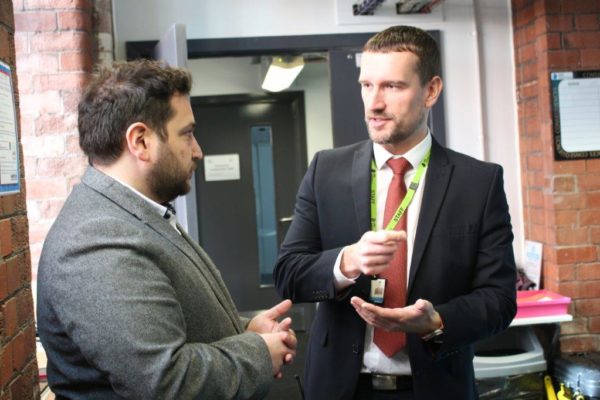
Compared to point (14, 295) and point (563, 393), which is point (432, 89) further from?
point (563, 393)

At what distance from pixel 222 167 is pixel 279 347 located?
4.51 meters

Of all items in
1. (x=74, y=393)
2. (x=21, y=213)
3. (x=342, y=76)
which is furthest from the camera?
(x=342, y=76)

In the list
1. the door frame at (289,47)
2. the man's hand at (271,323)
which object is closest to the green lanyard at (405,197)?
the man's hand at (271,323)

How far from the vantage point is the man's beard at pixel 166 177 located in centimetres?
129

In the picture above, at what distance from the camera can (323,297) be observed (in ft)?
5.33

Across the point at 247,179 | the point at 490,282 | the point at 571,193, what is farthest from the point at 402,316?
the point at 247,179

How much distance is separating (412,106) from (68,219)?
908 millimetres

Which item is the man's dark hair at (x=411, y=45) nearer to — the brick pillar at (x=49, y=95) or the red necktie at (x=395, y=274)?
the red necktie at (x=395, y=274)

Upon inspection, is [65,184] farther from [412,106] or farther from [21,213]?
[412,106]

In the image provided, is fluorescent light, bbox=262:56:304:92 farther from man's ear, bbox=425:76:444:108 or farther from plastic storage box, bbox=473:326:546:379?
man's ear, bbox=425:76:444:108

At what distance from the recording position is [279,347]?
131 centimetres

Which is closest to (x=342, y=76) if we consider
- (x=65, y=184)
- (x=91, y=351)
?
(x=65, y=184)

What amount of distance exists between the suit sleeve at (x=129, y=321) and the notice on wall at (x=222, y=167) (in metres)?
4.59

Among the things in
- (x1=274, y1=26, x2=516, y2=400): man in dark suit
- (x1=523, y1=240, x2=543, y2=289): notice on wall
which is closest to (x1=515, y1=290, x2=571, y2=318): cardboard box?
(x1=523, y1=240, x2=543, y2=289): notice on wall
